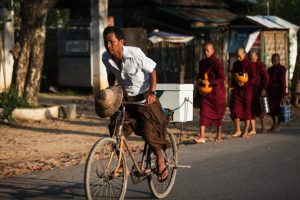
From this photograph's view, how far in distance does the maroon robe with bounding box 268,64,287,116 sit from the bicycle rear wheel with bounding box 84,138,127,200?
25.0 ft

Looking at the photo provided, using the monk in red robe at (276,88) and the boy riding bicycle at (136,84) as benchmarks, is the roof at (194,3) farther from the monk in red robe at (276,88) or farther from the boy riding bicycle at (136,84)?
the boy riding bicycle at (136,84)

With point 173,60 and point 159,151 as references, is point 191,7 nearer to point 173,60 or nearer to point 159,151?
point 173,60

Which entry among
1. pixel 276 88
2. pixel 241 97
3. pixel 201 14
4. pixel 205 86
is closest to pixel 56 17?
pixel 201 14

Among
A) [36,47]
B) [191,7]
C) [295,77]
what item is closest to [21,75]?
[36,47]

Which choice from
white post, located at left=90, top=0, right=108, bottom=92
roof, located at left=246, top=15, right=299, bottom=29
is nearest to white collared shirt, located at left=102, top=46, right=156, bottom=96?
roof, located at left=246, top=15, right=299, bottom=29

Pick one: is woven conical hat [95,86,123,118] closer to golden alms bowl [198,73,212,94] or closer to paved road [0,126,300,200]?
paved road [0,126,300,200]

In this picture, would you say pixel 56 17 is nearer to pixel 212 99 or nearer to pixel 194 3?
pixel 194 3

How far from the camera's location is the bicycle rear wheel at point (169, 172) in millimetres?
6969

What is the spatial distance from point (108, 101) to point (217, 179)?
2326 mm

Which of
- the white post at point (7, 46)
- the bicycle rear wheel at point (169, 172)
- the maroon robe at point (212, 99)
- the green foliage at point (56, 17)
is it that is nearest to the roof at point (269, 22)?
the white post at point (7, 46)

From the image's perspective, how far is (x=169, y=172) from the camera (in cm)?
737

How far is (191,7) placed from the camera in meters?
24.9

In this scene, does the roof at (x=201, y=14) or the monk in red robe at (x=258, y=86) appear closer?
the monk in red robe at (x=258, y=86)

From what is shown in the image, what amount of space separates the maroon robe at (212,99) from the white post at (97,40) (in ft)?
27.8
